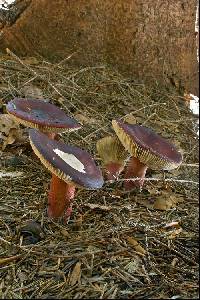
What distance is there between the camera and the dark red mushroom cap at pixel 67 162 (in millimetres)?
2254

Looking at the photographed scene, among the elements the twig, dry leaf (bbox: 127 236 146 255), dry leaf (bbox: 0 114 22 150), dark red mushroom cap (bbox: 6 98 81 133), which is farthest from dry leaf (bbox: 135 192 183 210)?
dry leaf (bbox: 0 114 22 150)

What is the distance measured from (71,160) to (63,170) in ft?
0.60

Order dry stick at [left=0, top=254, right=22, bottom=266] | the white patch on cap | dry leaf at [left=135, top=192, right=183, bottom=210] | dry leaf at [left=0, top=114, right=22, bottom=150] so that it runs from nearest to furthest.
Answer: dry stick at [left=0, top=254, right=22, bottom=266]
the white patch on cap
dry leaf at [left=135, top=192, right=183, bottom=210]
dry leaf at [left=0, top=114, right=22, bottom=150]

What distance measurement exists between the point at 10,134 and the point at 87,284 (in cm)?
162

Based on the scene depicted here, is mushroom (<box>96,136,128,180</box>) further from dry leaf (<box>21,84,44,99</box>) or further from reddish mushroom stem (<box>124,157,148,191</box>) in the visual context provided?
dry leaf (<box>21,84,44,99</box>)

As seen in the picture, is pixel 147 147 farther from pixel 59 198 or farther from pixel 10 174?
pixel 10 174

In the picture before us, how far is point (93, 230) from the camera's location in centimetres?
243

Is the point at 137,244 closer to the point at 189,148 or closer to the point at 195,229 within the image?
the point at 195,229

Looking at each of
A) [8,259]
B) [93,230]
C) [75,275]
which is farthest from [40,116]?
[75,275]

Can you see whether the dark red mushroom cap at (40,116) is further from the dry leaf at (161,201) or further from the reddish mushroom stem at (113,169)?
the dry leaf at (161,201)

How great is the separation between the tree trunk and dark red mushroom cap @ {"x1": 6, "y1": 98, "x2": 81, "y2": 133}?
1727 millimetres

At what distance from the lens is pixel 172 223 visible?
99.2 inches

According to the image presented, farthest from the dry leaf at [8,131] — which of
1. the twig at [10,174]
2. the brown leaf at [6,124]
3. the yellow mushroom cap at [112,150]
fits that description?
the yellow mushroom cap at [112,150]

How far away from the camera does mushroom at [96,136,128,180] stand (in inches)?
116
